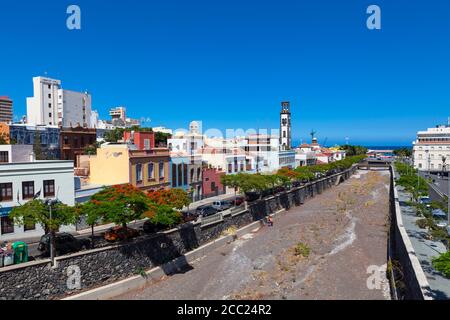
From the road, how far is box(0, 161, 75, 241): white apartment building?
414 inches

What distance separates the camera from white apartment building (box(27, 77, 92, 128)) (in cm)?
8600

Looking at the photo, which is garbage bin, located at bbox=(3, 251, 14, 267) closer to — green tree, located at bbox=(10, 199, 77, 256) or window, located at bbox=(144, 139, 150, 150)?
green tree, located at bbox=(10, 199, 77, 256)

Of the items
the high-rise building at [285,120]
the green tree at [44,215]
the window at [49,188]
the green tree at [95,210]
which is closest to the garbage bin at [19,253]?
the green tree at [44,215]

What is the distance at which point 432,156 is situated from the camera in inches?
3979

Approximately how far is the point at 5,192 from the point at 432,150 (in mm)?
107226

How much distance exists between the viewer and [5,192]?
24.2 meters

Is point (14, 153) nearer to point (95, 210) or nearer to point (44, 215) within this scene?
point (95, 210)

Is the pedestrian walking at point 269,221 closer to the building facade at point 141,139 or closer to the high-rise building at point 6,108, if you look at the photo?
the building facade at point 141,139

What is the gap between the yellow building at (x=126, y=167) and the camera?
33594mm

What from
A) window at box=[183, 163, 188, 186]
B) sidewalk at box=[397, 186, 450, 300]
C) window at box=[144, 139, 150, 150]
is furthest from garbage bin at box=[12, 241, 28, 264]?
window at box=[183, 163, 188, 186]

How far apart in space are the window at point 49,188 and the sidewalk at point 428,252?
24.2 meters

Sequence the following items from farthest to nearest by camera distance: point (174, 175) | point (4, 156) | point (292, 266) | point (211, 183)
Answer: point (211, 183), point (174, 175), point (4, 156), point (292, 266)

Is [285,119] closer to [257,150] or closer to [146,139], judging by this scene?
[257,150]

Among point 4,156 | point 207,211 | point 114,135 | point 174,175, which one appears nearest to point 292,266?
point 207,211
